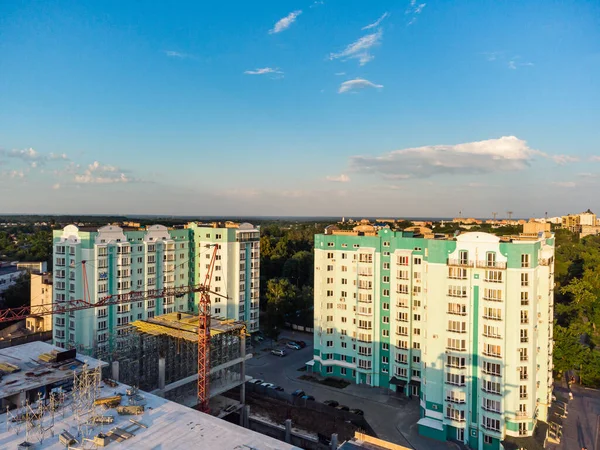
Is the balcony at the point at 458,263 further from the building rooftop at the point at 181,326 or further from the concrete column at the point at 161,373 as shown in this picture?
the concrete column at the point at 161,373

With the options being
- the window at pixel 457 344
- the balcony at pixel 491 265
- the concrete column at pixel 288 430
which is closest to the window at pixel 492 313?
the window at pixel 457 344

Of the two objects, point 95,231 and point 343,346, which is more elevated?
point 95,231

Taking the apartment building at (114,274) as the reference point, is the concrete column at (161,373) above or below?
below

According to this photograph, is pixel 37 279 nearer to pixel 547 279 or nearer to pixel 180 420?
pixel 180 420

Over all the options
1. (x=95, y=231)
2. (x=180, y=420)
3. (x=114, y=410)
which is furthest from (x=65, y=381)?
(x=95, y=231)

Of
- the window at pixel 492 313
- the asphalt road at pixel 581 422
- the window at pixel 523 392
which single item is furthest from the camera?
the asphalt road at pixel 581 422

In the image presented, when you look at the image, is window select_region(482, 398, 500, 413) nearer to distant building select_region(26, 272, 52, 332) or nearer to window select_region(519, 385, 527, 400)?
window select_region(519, 385, 527, 400)
